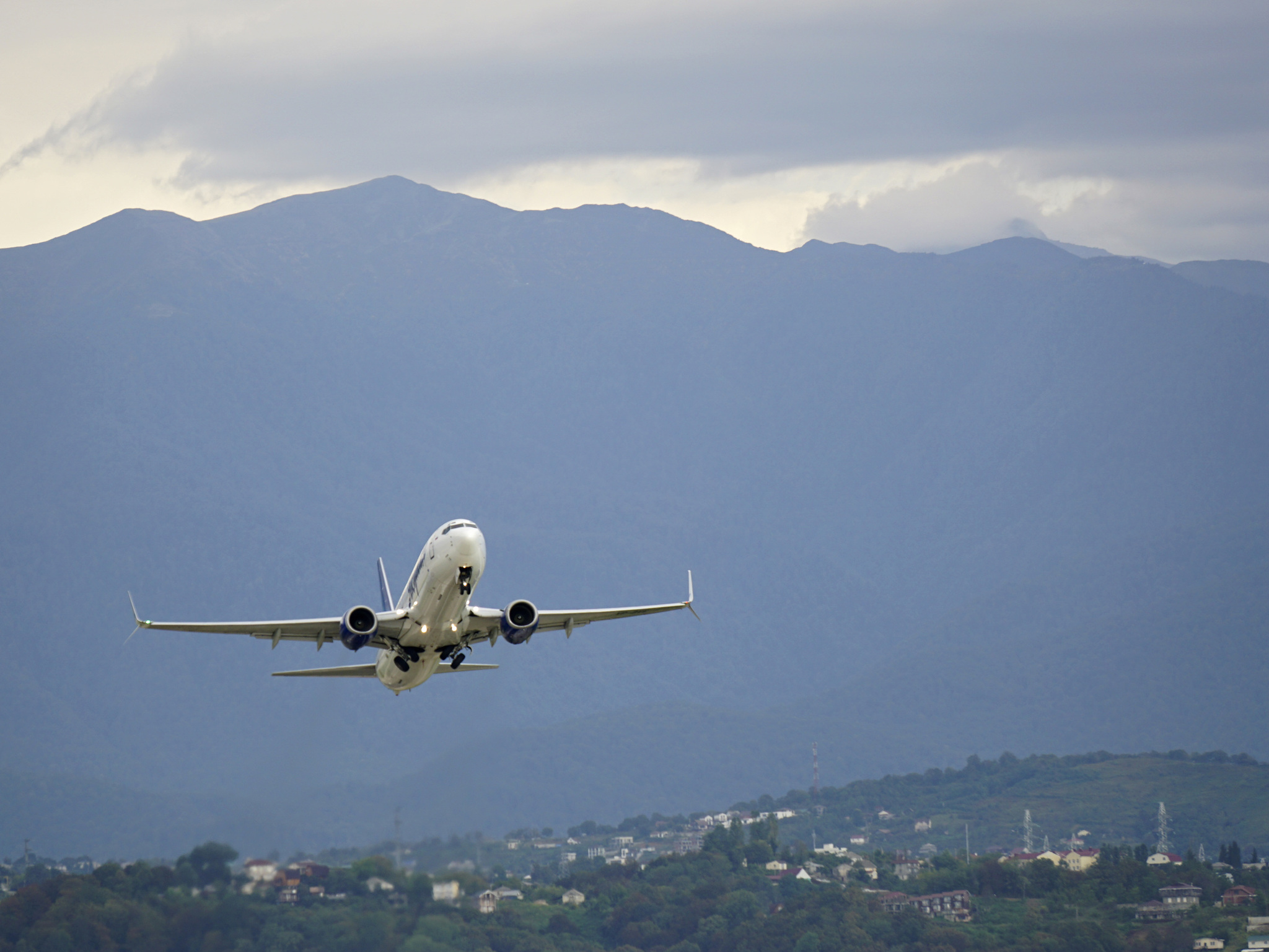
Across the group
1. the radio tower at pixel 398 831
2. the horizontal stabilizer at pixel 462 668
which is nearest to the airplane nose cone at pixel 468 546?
the horizontal stabilizer at pixel 462 668

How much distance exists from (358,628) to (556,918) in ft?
378

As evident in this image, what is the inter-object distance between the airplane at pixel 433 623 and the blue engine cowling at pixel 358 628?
23 millimetres

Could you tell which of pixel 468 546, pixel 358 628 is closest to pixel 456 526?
pixel 468 546

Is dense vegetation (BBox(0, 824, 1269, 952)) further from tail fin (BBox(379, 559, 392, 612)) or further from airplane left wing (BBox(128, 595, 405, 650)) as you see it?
airplane left wing (BBox(128, 595, 405, 650))

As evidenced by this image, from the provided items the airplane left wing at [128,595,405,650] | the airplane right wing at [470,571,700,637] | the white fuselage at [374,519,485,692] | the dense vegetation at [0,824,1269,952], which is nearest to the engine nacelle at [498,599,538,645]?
the airplane right wing at [470,571,700,637]

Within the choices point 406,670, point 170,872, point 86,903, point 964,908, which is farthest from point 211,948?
point 964,908

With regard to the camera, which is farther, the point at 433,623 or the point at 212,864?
the point at 212,864

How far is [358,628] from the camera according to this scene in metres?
66.8

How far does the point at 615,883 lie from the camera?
19825 centimetres

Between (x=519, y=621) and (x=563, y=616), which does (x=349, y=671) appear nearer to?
(x=563, y=616)

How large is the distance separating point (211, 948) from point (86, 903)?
2652 cm

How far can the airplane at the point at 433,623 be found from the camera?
6550cm

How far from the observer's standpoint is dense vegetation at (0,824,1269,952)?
4122 inches

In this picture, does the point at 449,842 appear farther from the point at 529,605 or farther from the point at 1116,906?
the point at 1116,906
